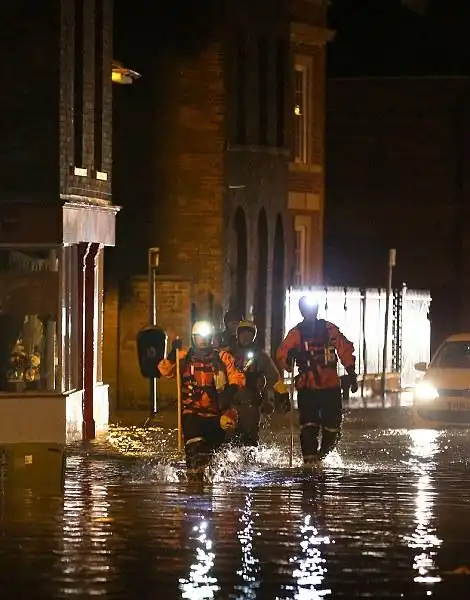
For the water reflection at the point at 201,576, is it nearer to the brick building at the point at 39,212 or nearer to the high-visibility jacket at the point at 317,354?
the high-visibility jacket at the point at 317,354

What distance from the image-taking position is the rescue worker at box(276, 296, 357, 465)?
20.6 metres

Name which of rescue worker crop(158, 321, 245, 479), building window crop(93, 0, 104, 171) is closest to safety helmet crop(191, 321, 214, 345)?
rescue worker crop(158, 321, 245, 479)

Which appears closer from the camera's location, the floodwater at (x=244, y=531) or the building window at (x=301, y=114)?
the floodwater at (x=244, y=531)

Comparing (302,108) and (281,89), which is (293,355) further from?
(302,108)

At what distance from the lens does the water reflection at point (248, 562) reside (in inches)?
485

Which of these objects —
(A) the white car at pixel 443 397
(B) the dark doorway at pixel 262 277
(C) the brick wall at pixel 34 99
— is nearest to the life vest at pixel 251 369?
(C) the brick wall at pixel 34 99

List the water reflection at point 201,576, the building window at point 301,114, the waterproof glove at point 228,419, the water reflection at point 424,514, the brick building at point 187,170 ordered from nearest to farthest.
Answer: the water reflection at point 201,576
the water reflection at point 424,514
the waterproof glove at point 228,419
the brick building at point 187,170
the building window at point 301,114

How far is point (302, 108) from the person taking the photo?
39281 millimetres

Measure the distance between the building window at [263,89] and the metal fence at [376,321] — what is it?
3.21m

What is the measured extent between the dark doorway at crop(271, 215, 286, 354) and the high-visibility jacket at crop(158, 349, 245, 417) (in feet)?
55.6

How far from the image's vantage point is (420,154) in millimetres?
49406

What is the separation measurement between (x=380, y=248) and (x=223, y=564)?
37.1 meters

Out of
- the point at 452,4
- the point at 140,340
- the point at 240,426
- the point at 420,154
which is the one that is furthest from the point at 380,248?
the point at 240,426

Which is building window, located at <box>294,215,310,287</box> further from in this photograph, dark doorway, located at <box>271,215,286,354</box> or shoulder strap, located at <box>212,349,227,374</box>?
shoulder strap, located at <box>212,349,227,374</box>
